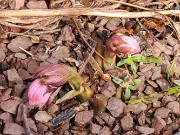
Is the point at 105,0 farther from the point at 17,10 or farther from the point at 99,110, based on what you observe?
the point at 99,110

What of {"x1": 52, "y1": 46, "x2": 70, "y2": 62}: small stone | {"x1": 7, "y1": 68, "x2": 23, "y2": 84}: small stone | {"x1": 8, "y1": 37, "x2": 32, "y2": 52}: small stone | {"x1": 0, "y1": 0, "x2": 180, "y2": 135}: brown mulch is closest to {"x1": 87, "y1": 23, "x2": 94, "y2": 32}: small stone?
{"x1": 0, "y1": 0, "x2": 180, "y2": 135}: brown mulch

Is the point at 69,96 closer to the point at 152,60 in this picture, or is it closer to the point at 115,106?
the point at 115,106

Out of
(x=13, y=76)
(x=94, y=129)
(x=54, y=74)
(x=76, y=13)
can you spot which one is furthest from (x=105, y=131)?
(x=76, y=13)

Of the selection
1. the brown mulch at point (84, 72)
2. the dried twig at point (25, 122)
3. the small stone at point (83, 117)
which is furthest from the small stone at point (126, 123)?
the dried twig at point (25, 122)

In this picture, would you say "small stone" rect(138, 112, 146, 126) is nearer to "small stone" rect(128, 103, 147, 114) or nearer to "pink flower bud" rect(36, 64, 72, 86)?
"small stone" rect(128, 103, 147, 114)

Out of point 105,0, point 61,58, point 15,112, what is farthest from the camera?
point 105,0

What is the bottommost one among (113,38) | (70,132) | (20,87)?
(70,132)

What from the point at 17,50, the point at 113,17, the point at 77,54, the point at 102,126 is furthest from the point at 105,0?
the point at 102,126
